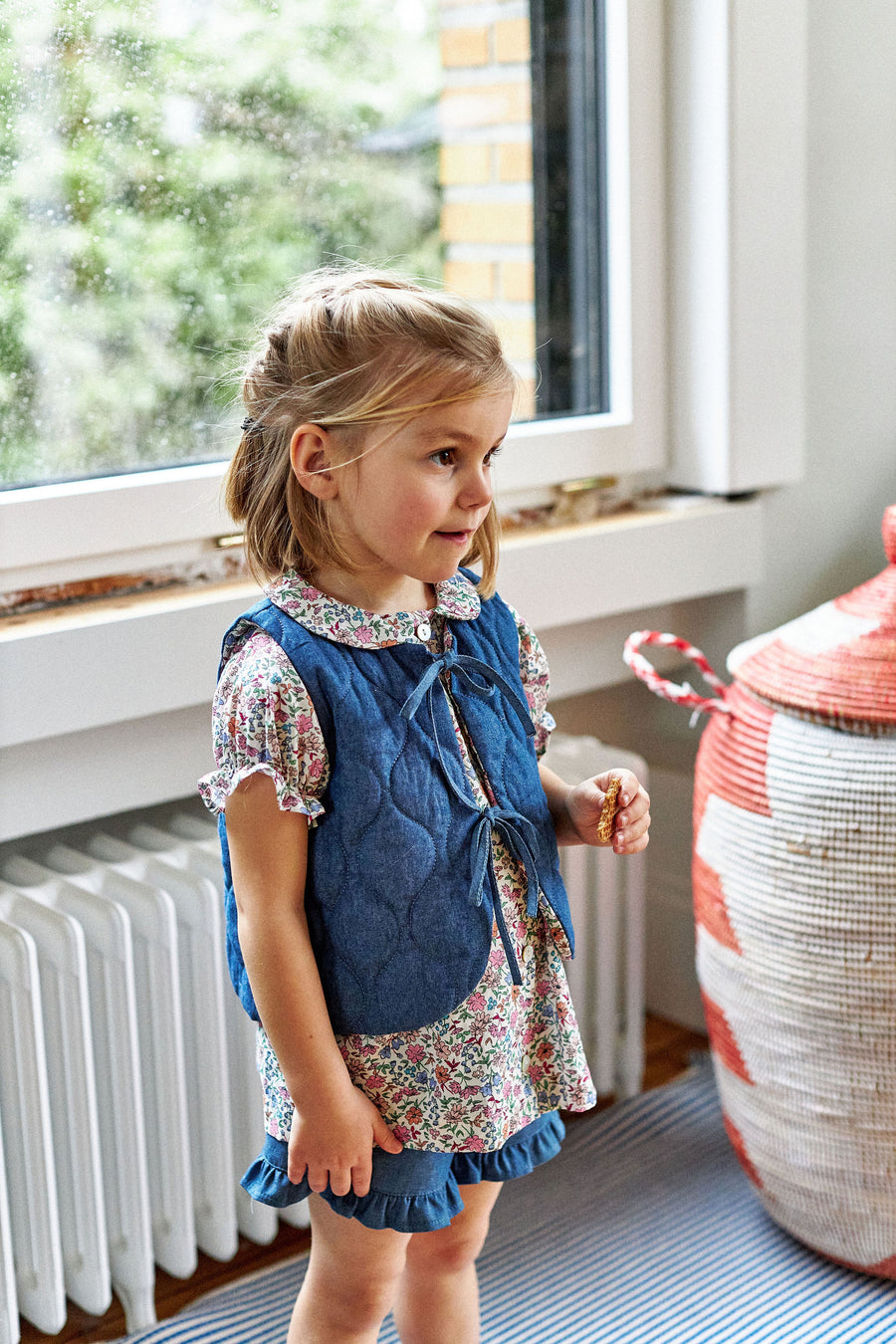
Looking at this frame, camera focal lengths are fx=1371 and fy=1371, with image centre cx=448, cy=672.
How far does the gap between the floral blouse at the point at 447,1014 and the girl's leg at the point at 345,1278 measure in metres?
0.09

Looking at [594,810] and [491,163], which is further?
[491,163]

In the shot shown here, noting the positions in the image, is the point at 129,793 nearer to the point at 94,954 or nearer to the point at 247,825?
the point at 94,954

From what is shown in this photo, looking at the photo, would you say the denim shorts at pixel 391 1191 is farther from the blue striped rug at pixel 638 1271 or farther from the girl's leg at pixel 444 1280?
the blue striped rug at pixel 638 1271

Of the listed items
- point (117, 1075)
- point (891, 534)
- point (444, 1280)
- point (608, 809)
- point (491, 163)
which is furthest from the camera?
point (491, 163)

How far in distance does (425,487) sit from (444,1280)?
25.7 inches

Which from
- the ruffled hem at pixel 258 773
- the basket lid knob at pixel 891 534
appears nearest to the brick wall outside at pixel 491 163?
the basket lid knob at pixel 891 534

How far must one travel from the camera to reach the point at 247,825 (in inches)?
35.4

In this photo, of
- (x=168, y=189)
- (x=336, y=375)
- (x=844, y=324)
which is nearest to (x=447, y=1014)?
(x=336, y=375)

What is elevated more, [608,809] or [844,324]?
[844,324]

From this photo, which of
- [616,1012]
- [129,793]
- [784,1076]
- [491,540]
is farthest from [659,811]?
[491,540]

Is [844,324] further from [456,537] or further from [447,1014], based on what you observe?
[447,1014]

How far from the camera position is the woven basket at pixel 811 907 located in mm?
1319

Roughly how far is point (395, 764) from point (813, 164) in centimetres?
120

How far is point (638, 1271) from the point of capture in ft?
4.94
